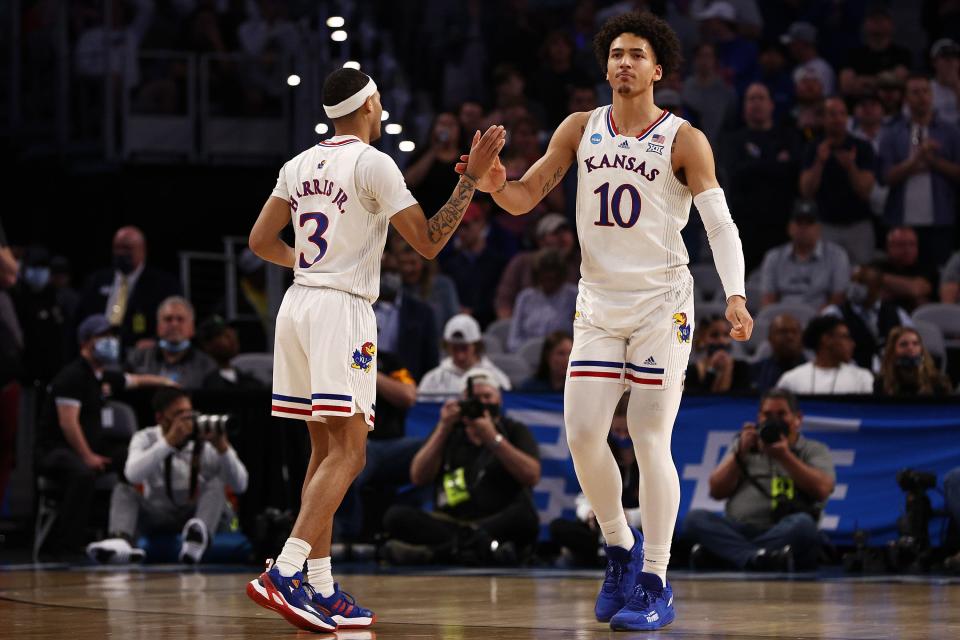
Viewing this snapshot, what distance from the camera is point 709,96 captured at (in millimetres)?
15508

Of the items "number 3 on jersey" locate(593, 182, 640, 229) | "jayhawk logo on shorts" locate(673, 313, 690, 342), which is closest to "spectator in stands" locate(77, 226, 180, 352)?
"number 3 on jersey" locate(593, 182, 640, 229)

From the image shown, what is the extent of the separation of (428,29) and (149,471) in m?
8.77

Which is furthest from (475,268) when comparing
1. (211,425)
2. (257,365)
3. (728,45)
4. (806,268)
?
(211,425)

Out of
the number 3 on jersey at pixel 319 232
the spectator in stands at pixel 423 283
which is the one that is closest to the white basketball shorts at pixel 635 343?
the number 3 on jersey at pixel 319 232

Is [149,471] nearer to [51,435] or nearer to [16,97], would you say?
[51,435]

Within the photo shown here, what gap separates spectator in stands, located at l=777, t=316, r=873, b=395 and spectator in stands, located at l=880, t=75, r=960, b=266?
9.08 ft

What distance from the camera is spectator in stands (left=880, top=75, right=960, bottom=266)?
551 inches

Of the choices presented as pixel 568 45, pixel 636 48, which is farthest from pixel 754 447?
pixel 568 45

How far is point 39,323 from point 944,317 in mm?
7774

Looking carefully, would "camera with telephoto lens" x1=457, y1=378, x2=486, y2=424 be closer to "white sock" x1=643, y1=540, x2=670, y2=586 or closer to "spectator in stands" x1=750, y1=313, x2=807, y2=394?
"spectator in stands" x1=750, y1=313, x2=807, y2=394

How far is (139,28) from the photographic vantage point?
17672 millimetres

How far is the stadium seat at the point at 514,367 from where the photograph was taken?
43.0 feet

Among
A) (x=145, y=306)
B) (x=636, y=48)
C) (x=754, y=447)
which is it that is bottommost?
(x=754, y=447)

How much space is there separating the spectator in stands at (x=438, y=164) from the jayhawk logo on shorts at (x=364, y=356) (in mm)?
8808
